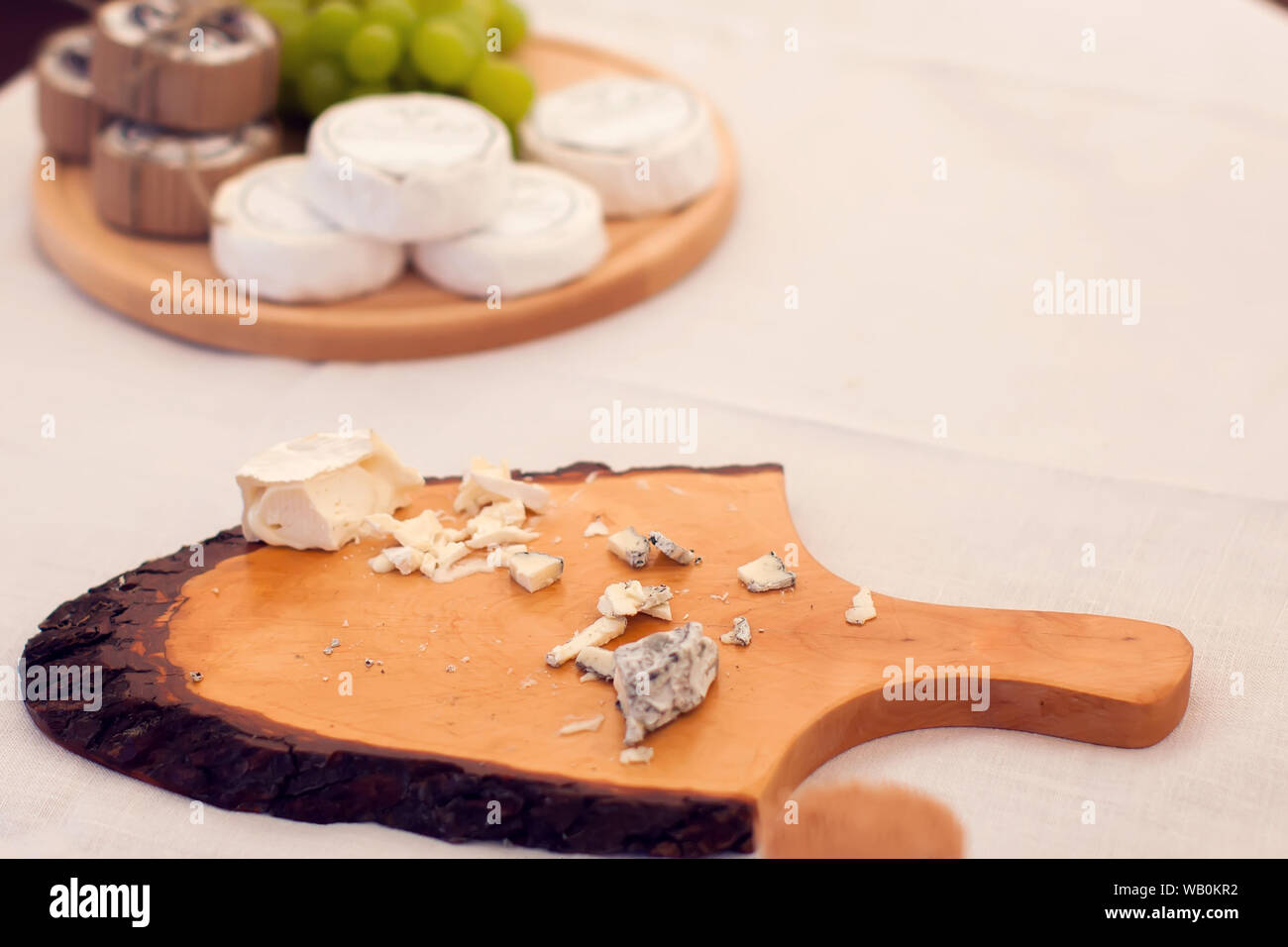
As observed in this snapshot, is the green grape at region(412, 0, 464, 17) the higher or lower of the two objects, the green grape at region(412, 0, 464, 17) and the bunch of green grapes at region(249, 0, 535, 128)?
the higher

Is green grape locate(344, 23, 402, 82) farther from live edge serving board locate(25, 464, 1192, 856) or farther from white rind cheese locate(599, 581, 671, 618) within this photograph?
white rind cheese locate(599, 581, 671, 618)

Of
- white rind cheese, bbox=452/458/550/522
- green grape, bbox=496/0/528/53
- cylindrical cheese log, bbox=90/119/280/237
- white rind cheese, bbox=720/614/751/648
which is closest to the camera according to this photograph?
white rind cheese, bbox=720/614/751/648

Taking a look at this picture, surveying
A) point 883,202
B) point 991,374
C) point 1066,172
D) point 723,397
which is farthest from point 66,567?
point 1066,172

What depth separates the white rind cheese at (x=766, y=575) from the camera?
1.08m

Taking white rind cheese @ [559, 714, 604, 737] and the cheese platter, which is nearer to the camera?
white rind cheese @ [559, 714, 604, 737]

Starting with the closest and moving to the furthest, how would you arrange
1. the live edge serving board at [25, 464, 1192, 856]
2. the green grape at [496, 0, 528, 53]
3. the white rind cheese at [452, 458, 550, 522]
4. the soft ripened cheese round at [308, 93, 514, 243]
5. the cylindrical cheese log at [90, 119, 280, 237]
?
1. the live edge serving board at [25, 464, 1192, 856]
2. the white rind cheese at [452, 458, 550, 522]
3. the soft ripened cheese round at [308, 93, 514, 243]
4. the cylindrical cheese log at [90, 119, 280, 237]
5. the green grape at [496, 0, 528, 53]

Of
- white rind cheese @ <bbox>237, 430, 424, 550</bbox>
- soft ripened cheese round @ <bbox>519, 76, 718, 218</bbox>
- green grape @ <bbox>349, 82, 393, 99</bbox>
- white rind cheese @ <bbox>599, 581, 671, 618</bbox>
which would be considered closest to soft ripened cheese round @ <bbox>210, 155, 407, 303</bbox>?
green grape @ <bbox>349, 82, 393, 99</bbox>

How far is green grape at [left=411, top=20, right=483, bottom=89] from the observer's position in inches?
64.2

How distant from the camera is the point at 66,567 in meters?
A: 1.21

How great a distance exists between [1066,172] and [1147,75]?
37 centimetres

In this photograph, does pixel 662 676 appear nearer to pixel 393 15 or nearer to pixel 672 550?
pixel 672 550

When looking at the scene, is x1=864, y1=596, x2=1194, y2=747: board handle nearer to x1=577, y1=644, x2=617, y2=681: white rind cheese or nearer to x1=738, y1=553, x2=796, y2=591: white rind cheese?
x1=738, y1=553, x2=796, y2=591: white rind cheese

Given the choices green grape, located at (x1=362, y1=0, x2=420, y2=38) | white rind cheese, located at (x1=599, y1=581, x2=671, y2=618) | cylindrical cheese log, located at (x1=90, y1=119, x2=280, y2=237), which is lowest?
white rind cheese, located at (x1=599, y1=581, x2=671, y2=618)

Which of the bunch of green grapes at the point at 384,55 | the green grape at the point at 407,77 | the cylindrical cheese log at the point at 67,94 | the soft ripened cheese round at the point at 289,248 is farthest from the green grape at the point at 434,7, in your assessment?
the cylindrical cheese log at the point at 67,94
